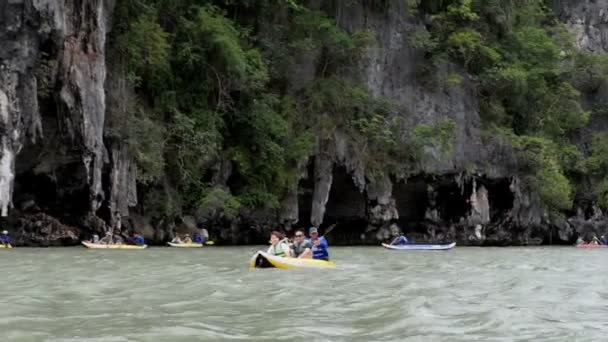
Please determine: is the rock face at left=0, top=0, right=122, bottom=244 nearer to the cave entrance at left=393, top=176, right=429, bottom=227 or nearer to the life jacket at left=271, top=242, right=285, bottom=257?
the life jacket at left=271, top=242, right=285, bottom=257

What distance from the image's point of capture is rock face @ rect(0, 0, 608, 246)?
1916 cm

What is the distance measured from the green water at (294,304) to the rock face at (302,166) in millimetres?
6288

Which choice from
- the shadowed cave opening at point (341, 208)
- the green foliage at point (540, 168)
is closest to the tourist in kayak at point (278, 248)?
the shadowed cave opening at point (341, 208)

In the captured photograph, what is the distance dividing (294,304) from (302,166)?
19311 mm

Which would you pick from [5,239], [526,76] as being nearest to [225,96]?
[5,239]

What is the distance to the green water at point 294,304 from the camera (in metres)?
7.27

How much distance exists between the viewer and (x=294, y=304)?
30.7 feet

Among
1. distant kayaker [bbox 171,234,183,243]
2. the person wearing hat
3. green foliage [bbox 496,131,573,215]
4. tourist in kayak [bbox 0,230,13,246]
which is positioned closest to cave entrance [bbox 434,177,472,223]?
green foliage [bbox 496,131,573,215]

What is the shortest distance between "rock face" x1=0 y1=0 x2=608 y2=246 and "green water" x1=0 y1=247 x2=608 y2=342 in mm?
6288

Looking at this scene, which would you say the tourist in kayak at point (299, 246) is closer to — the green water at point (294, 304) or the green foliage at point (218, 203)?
the green water at point (294, 304)

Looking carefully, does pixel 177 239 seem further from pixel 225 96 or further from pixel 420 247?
pixel 420 247

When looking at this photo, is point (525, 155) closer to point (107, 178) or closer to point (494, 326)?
point (107, 178)

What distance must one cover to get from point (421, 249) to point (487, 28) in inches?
560

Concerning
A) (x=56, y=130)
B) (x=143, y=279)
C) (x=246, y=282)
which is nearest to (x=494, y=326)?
(x=246, y=282)
